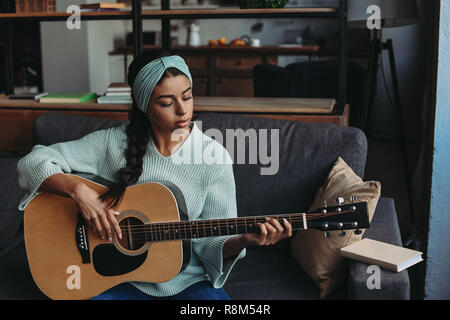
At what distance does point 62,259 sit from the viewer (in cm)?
149

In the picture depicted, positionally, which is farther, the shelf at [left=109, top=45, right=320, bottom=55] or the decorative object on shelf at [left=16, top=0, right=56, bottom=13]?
the shelf at [left=109, top=45, right=320, bottom=55]

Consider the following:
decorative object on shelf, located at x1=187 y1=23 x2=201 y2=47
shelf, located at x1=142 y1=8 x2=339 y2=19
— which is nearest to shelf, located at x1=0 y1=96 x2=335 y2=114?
shelf, located at x1=142 y1=8 x2=339 y2=19

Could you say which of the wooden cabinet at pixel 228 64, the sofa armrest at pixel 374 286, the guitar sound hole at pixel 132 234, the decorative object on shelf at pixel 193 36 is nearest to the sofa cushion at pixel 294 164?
the sofa armrest at pixel 374 286

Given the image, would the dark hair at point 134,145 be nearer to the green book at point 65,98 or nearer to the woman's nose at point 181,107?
the woman's nose at point 181,107

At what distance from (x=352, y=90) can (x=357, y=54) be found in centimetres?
191

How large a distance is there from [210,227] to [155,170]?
0.89 feet

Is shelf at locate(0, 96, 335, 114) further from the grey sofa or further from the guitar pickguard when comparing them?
the guitar pickguard

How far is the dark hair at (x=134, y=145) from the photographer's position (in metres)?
1.47

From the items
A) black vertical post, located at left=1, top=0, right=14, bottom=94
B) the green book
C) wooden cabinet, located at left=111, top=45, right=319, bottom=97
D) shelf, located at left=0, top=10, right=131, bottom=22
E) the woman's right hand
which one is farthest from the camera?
wooden cabinet, located at left=111, top=45, right=319, bottom=97

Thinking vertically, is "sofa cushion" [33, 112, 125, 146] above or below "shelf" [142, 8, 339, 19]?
below

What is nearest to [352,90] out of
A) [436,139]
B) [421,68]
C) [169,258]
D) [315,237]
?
[421,68]

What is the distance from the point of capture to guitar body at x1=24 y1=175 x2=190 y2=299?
4.75ft

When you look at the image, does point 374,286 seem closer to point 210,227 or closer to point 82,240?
point 210,227
